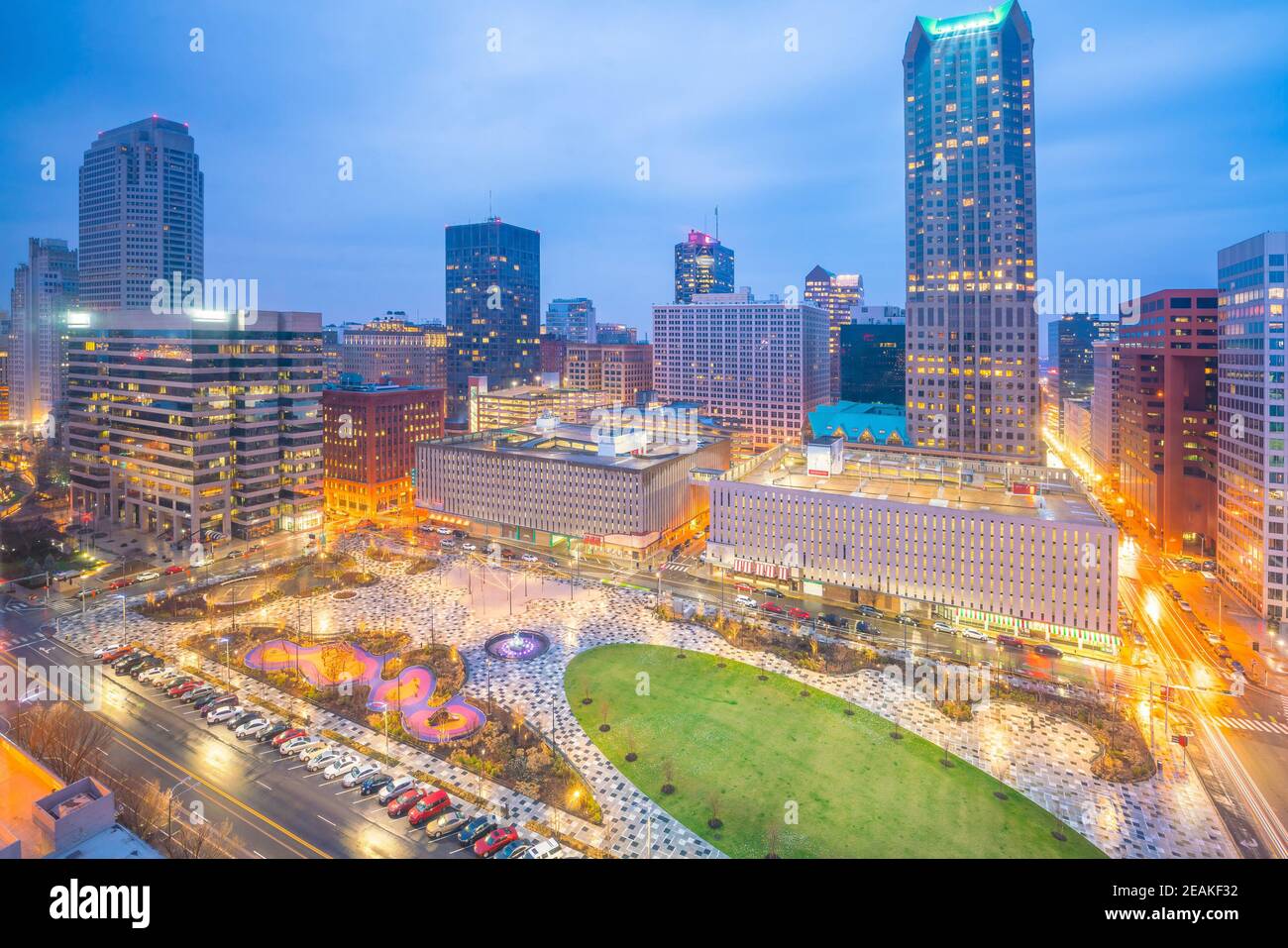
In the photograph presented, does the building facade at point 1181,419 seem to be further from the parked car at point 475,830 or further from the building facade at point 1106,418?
the parked car at point 475,830

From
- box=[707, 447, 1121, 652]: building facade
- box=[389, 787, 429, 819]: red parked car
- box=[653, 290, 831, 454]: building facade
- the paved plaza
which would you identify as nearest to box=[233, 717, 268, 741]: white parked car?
the paved plaza

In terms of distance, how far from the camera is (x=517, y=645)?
60688 mm

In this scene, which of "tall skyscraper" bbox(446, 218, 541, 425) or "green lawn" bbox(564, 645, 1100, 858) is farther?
"tall skyscraper" bbox(446, 218, 541, 425)

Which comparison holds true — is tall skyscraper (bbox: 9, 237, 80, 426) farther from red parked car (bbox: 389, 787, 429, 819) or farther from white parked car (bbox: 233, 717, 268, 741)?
red parked car (bbox: 389, 787, 429, 819)

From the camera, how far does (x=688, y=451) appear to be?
9838cm

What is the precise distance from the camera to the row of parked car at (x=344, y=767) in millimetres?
36094

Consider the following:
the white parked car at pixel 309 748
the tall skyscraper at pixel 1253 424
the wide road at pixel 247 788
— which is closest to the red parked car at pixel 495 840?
the wide road at pixel 247 788

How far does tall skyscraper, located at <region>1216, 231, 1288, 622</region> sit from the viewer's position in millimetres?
61156

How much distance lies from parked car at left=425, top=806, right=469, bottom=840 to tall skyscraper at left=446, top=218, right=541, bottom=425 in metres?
163

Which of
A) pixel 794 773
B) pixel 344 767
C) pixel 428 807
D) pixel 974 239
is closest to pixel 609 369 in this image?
pixel 974 239

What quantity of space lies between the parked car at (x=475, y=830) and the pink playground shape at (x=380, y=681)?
9481mm

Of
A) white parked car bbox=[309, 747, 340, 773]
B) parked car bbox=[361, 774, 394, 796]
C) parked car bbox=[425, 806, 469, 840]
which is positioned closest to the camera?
parked car bbox=[425, 806, 469, 840]

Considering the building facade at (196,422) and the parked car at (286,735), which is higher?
the building facade at (196,422)

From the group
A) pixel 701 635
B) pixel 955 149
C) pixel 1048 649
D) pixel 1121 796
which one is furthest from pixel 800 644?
pixel 955 149
